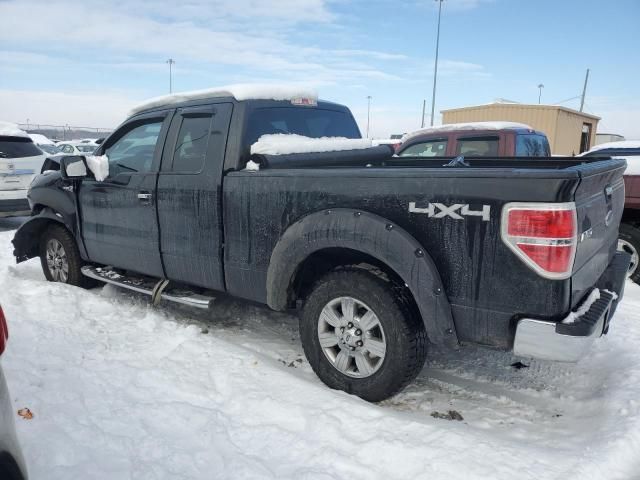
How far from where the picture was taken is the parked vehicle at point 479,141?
6.75 meters

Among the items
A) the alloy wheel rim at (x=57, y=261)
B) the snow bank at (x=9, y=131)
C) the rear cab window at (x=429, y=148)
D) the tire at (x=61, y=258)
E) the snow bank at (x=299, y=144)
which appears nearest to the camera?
the snow bank at (x=299, y=144)

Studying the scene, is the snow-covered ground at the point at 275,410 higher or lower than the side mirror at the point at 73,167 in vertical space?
lower

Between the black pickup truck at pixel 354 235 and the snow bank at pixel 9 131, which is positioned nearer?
the black pickup truck at pixel 354 235

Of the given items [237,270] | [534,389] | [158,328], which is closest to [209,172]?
[237,270]

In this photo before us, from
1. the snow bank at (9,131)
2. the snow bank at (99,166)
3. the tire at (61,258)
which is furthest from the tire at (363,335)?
the snow bank at (9,131)

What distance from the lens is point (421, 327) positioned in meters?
2.97

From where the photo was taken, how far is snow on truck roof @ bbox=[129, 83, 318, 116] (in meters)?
3.79

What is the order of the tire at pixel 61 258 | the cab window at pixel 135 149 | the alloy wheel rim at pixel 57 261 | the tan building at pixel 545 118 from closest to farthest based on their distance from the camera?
the cab window at pixel 135 149
the tire at pixel 61 258
the alloy wheel rim at pixel 57 261
the tan building at pixel 545 118

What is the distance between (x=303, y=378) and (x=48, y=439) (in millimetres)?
1541

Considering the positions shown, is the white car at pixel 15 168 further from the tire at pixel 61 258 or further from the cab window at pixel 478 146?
the cab window at pixel 478 146

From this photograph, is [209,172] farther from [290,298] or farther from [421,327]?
[421,327]

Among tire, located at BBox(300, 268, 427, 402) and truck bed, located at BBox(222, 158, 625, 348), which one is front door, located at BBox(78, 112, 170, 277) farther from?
tire, located at BBox(300, 268, 427, 402)

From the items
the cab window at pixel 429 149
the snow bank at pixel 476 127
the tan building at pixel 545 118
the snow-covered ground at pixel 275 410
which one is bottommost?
the snow-covered ground at pixel 275 410

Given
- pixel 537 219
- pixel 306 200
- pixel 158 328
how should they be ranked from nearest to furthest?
pixel 537 219
pixel 306 200
pixel 158 328
